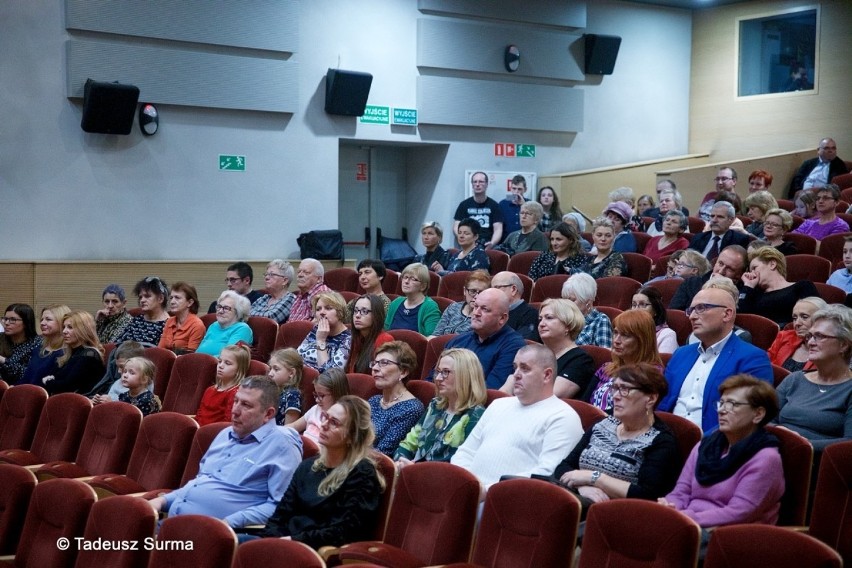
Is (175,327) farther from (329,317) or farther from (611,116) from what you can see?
(611,116)

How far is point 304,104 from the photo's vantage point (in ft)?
26.9

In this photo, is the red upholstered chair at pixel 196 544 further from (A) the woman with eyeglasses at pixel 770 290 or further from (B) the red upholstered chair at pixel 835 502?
(A) the woman with eyeglasses at pixel 770 290

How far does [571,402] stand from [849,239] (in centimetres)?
219

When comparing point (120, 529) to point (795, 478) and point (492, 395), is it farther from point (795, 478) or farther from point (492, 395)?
point (795, 478)

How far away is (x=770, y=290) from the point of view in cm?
441

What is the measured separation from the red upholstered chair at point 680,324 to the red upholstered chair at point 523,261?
1993 millimetres

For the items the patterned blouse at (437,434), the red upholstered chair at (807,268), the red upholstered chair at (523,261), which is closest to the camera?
the patterned blouse at (437,434)

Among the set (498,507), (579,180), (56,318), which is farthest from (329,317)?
(579,180)

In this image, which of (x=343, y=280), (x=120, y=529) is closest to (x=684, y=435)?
(x=120, y=529)

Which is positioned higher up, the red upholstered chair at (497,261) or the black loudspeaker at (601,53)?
the black loudspeaker at (601,53)

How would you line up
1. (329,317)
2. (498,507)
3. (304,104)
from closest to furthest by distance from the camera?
(498,507), (329,317), (304,104)

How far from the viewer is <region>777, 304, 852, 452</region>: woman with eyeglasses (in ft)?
9.82

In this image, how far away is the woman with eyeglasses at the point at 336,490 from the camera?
116 inches

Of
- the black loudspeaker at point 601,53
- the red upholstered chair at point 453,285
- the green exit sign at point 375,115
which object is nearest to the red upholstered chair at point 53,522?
the red upholstered chair at point 453,285
